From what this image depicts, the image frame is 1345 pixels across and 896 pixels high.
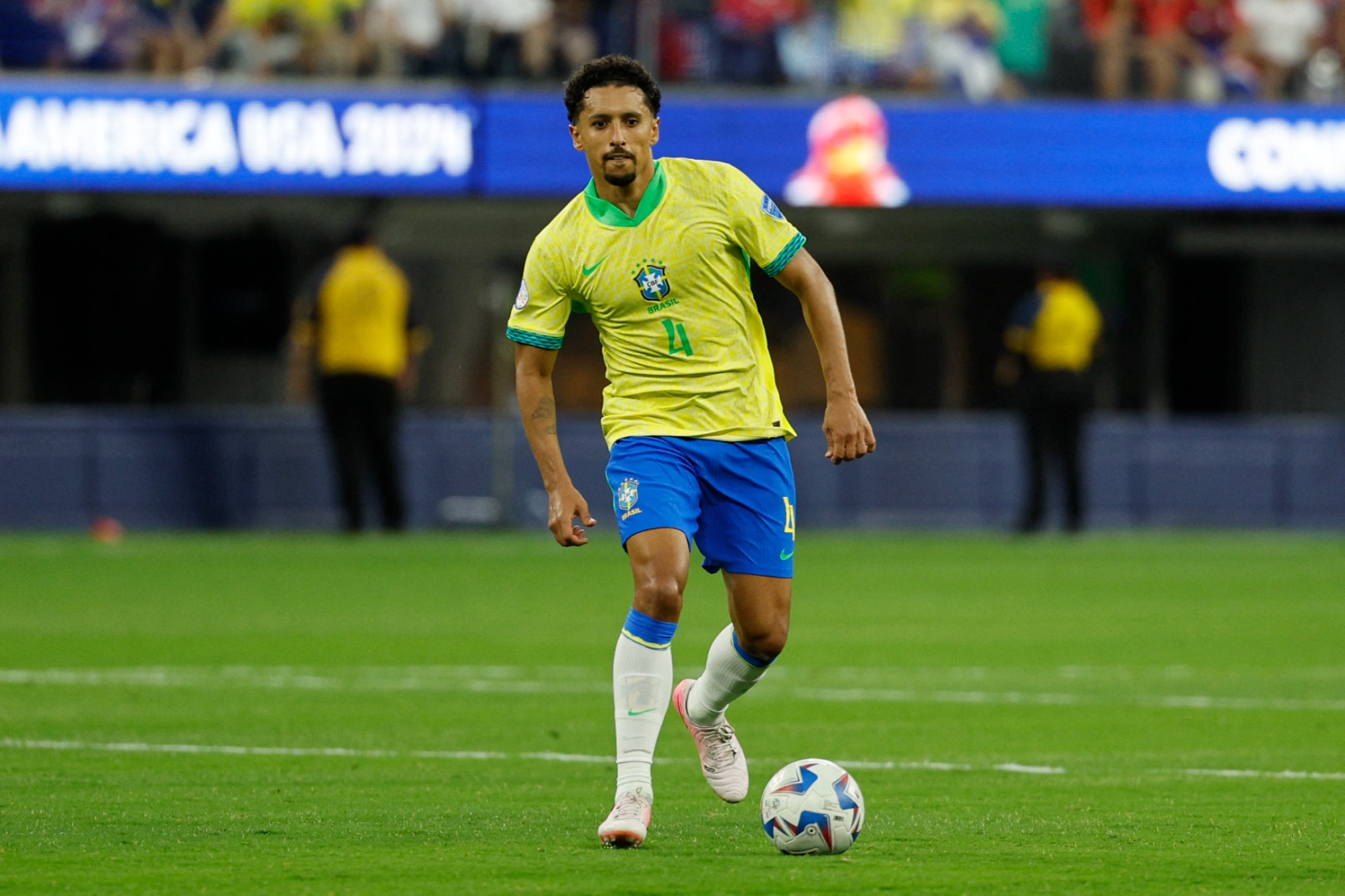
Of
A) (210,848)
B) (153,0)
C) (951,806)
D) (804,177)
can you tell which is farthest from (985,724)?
(153,0)

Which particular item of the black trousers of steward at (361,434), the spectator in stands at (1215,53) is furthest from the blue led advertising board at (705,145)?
the black trousers of steward at (361,434)

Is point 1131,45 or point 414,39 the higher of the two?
point 1131,45

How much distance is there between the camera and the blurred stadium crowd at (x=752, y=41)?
21.1 meters

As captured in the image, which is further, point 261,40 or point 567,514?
point 261,40

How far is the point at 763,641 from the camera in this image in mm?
6285

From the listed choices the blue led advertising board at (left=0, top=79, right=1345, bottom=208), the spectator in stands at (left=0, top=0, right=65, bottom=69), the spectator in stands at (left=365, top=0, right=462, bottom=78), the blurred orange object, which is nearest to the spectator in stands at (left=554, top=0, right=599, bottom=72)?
the blue led advertising board at (left=0, top=79, right=1345, bottom=208)

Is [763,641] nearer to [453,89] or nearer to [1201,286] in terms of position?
[453,89]

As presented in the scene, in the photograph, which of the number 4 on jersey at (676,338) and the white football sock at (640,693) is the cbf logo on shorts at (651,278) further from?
the white football sock at (640,693)

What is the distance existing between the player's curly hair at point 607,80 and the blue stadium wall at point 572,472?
15.8 m

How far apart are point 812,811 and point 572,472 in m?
16.6

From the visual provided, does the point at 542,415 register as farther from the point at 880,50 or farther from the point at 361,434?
the point at 880,50

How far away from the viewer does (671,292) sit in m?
6.18

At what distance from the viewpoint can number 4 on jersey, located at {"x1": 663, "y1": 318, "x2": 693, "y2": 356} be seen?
6199 mm

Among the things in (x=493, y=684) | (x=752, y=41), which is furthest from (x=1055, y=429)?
(x=493, y=684)
